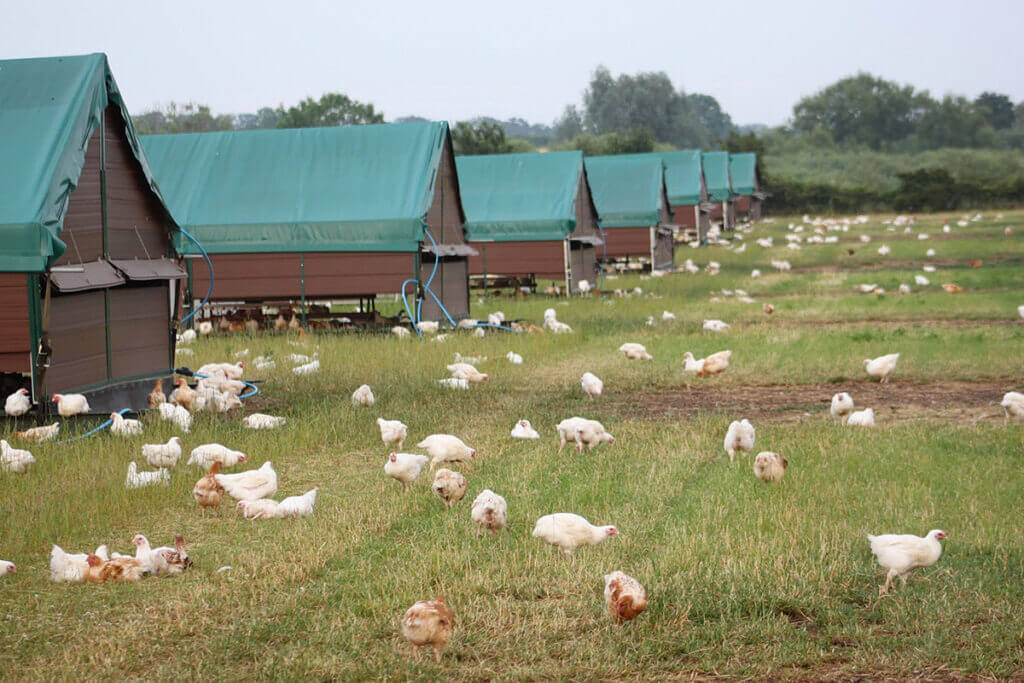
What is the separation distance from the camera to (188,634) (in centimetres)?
589

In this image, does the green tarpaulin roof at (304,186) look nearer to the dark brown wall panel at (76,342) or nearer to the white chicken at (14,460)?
the dark brown wall panel at (76,342)

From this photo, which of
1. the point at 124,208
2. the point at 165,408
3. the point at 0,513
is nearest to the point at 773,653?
the point at 0,513

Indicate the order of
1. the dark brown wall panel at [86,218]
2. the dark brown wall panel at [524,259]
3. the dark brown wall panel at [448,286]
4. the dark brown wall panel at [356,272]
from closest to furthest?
the dark brown wall panel at [86,218]
the dark brown wall panel at [356,272]
the dark brown wall panel at [448,286]
the dark brown wall panel at [524,259]

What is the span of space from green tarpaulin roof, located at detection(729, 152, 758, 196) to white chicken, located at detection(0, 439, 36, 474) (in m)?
76.8

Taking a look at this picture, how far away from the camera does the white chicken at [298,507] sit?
8180mm

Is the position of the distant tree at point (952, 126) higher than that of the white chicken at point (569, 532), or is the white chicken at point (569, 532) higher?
the distant tree at point (952, 126)

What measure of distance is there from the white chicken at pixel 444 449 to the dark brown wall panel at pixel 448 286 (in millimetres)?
12091

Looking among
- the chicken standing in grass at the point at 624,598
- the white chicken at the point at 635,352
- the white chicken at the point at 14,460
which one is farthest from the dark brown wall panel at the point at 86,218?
the chicken standing in grass at the point at 624,598

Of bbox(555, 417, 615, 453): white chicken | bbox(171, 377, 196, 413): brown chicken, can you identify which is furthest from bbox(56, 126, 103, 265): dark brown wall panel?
bbox(555, 417, 615, 453): white chicken

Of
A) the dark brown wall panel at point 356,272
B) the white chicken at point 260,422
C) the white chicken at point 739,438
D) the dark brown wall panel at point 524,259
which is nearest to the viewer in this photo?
the white chicken at point 739,438

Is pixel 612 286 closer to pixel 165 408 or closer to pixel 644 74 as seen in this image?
pixel 165 408

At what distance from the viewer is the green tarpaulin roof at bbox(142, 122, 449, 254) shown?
2131 cm

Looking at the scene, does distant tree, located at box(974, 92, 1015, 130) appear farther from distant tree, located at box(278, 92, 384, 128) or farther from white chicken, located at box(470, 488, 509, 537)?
white chicken, located at box(470, 488, 509, 537)

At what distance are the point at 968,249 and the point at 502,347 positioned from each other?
28418mm
